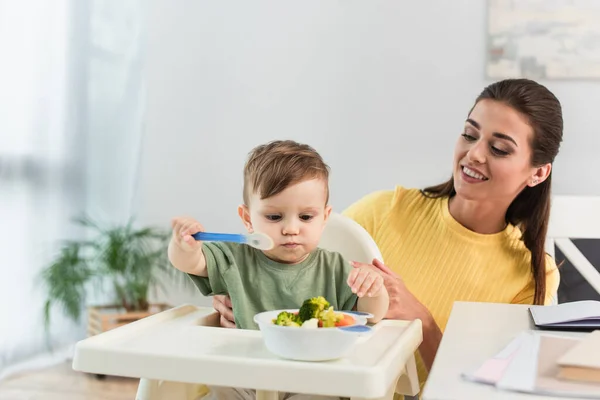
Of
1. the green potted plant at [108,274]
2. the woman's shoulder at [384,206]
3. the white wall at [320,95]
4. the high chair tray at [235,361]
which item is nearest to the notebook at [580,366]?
the high chair tray at [235,361]

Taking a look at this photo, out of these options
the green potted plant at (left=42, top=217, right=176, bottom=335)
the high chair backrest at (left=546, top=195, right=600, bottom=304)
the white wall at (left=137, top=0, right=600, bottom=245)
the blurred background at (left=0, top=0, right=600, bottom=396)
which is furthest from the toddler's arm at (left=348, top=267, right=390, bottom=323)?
the green potted plant at (left=42, top=217, right=176, bottom=335)

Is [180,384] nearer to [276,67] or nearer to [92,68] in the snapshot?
[276,67]

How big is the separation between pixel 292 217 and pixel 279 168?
3.3 inches

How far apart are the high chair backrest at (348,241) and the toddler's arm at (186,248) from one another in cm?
37

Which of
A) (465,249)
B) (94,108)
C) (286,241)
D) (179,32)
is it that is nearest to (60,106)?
(94,108)

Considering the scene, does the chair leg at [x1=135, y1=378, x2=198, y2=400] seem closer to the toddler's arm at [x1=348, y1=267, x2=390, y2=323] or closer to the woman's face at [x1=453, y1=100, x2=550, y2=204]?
the toddler's arm at [x1=348, y1=267, x2=390, y2=323]

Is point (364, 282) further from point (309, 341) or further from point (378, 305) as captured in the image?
point (309, 341)

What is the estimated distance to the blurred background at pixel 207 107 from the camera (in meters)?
2.95

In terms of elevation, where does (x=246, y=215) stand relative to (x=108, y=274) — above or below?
above

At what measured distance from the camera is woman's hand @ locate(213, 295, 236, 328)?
134 cm

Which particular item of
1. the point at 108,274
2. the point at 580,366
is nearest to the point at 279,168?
the point at 580,366

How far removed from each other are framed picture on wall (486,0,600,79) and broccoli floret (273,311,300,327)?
2184 millimetres

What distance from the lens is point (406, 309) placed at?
162 centimetres

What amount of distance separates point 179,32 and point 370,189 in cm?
109
